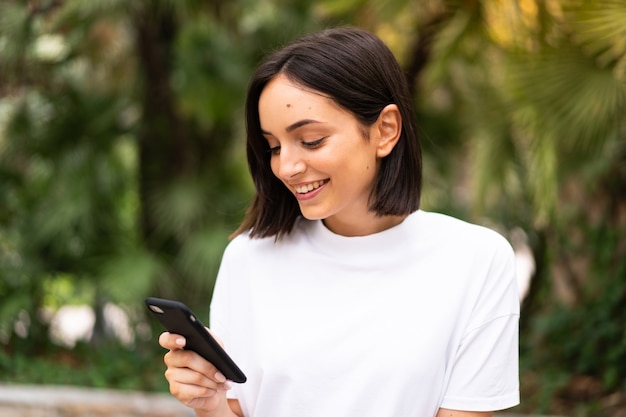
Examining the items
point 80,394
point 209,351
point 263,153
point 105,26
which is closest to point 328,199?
point 263,153

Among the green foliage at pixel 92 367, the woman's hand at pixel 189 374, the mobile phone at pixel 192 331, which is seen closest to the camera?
the mobile phone at pixel 192 331

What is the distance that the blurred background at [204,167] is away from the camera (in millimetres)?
4535

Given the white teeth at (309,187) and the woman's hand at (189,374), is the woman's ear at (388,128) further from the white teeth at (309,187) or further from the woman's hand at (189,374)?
the woman's hand at (189,374)

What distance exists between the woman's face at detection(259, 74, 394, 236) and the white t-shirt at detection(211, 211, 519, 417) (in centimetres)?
15

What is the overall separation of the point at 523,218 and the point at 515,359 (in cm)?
410

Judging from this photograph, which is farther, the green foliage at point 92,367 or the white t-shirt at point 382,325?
the green foliage at point 92,367

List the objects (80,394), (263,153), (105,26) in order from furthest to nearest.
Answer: (105,26)
(80,394)
(263,153)

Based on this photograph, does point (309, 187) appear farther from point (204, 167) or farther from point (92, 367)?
point (204, 167)

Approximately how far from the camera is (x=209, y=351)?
154cm

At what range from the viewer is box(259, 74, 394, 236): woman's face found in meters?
1.59

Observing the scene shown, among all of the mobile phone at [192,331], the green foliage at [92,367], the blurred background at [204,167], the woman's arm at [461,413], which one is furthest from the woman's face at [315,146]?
the green foliage at [92,367]

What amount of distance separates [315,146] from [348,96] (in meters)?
0.12

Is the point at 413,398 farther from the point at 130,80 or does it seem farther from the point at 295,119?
the point at 130,80

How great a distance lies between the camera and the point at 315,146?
63.3 inches
